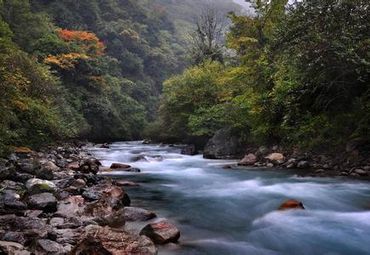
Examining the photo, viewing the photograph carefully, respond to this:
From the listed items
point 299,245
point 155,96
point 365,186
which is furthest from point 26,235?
point 155,96

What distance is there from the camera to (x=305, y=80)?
12547 mm

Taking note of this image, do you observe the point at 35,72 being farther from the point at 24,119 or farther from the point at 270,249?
the point at 270,249

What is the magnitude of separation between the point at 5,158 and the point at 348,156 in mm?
9823

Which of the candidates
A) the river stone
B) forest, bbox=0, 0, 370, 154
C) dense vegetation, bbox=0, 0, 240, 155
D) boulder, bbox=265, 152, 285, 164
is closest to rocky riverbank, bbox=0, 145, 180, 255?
forest, bbox=0, 0, 370, 154

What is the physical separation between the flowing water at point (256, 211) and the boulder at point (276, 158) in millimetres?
1175

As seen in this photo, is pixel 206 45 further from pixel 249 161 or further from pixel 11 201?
pixel 11 201

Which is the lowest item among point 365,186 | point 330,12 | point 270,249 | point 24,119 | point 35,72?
point 270,249

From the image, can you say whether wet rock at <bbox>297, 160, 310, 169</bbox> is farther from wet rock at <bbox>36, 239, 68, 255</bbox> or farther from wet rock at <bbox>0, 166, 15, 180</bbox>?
wet rock at <bbox>36, 239, 68, 255</bbox>

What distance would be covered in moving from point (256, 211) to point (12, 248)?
4.92 meters

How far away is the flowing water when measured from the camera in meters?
5.84

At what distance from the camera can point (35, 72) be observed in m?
15.7

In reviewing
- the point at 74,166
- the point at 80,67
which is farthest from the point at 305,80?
the point at 80,67

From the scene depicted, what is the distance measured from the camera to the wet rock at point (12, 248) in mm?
4393

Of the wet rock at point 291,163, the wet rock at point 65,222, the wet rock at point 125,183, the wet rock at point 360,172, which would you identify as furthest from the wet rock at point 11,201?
the wet rock at point 291,163
